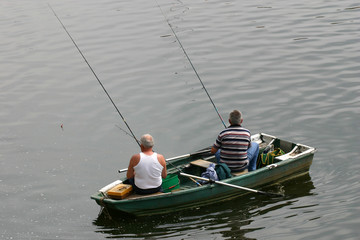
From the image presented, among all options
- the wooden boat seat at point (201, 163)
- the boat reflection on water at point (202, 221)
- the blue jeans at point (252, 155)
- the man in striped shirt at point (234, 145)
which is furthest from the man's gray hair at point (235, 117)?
the boat reflection on water at point (202, 221)

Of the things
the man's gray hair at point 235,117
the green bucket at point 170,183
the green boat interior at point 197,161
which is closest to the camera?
the man's gray hair at point 235,117

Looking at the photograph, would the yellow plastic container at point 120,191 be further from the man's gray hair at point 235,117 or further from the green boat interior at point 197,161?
the man's gray hair at point 235,117

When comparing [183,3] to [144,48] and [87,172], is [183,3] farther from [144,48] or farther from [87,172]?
[87,172]

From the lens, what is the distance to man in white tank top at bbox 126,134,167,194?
35.5ft

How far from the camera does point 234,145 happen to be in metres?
11.6

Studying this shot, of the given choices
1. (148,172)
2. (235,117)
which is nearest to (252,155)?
(235,117)

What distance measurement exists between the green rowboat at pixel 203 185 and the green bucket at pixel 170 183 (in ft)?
0.06

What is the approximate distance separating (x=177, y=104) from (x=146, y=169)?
5949 mm

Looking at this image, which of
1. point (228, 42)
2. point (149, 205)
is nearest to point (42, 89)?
point (228, 42)

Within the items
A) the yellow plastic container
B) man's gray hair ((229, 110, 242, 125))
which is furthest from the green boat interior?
man's gray hair ((229, 110, 242, 125))

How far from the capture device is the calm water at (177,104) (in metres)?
11.2

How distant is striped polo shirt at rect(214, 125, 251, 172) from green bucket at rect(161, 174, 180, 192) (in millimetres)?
970

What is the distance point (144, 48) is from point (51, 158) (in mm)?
8437

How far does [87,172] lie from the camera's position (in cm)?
1347
